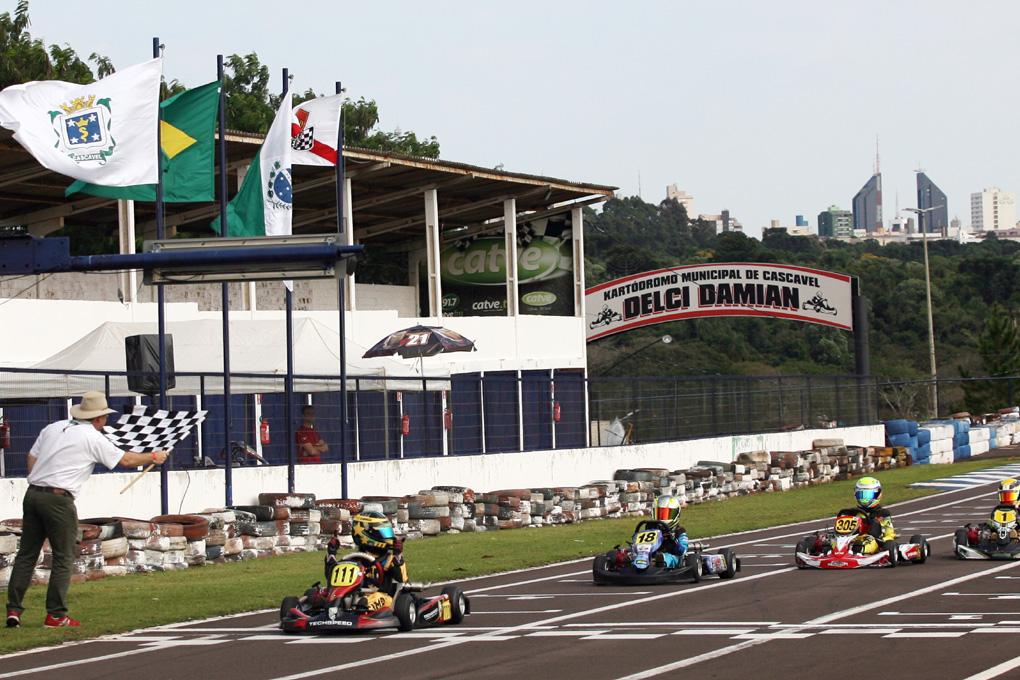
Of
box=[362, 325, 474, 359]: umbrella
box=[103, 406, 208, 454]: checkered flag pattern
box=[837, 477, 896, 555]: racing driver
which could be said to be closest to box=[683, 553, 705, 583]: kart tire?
box=[837, 477, 896, 555]: racing driver

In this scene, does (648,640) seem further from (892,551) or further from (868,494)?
(868,494)

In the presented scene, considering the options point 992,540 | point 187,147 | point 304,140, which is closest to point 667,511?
point 992,540

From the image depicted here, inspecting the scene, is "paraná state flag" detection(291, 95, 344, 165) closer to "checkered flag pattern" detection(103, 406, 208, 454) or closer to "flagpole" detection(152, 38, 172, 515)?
"flagpole" detection(152, 38, 172, 515)

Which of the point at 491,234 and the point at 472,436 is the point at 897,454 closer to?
the point at 491,234

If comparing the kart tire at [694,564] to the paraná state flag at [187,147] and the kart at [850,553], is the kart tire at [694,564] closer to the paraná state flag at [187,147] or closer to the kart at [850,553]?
the kart at [850,553]

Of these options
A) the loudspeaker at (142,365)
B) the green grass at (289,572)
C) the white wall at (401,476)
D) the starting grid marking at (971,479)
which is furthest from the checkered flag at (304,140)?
the starting grid marking at (971,479)

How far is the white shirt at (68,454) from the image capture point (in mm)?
10688

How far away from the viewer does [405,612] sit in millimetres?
10555

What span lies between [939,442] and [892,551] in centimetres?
2696

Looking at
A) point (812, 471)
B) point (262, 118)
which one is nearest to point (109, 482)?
point (812, 471)

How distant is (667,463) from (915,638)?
2135cm

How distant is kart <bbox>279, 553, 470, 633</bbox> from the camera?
409 inches

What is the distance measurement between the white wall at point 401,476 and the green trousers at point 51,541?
4919mm

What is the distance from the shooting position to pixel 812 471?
3434 cm
